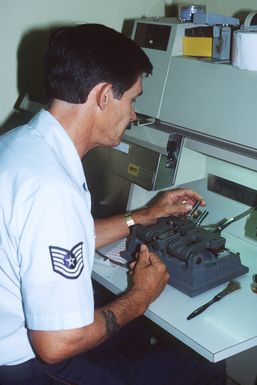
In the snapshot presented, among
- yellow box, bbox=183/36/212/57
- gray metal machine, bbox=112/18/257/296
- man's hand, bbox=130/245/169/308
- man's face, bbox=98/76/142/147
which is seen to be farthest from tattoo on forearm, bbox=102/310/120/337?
yellow box, bbox=183/36/212/57

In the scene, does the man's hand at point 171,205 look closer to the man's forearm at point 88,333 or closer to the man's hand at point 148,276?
the man's hand at point 148,276

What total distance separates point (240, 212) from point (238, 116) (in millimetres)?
492

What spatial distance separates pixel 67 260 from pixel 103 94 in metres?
0.42

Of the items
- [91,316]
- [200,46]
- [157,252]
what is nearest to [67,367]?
[91,316]

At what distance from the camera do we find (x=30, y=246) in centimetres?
97

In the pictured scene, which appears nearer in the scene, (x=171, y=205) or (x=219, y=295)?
(x=219, y=295)

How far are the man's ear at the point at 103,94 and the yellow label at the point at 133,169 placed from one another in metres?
0.45

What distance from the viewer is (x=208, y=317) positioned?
1.24 metres

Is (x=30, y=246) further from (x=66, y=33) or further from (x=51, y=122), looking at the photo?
(x=66, y=33)

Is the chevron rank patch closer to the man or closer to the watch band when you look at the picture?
the man

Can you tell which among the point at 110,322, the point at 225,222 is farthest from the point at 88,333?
the point at 225,222

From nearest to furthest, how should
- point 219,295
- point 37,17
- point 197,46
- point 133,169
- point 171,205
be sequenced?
point 219,295 < point 197,46 < point 133,169 < point 171,205 < point 37,17

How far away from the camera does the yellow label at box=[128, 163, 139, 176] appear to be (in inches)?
62.4

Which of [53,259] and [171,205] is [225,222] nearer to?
[171,205]
